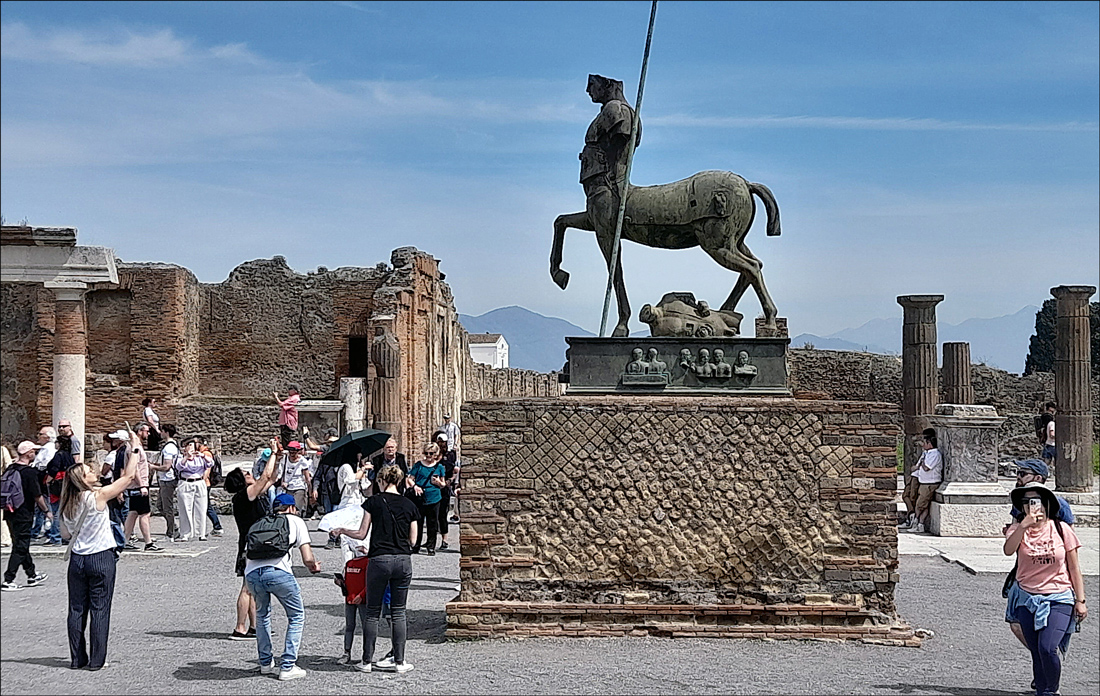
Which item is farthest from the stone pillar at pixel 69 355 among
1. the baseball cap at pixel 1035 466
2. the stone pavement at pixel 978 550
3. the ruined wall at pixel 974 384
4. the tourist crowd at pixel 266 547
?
the ruined wall at pixel 974 384

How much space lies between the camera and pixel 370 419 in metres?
24.2

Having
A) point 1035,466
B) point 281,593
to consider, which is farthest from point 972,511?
point 281,593

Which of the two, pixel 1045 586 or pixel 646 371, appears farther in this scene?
pixel 646 371

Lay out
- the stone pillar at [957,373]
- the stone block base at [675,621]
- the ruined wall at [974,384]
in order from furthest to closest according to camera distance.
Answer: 1. the ruined wall at [974,384]
2. the stone pillar at [957,373]
3. the stone block base at [675,621]

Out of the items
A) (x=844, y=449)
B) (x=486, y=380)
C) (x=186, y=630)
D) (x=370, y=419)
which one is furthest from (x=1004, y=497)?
(x=486, y=380)

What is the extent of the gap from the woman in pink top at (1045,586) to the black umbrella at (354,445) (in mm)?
6539

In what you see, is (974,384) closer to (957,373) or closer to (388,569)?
(957,373)

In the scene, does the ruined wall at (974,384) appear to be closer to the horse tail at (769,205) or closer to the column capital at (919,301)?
the column capital at (919,301)

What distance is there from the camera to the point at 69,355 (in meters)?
15.0

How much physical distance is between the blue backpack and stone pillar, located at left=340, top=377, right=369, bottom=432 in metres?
13.4

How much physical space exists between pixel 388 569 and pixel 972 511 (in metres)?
9.99

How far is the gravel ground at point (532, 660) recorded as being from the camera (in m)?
7.02

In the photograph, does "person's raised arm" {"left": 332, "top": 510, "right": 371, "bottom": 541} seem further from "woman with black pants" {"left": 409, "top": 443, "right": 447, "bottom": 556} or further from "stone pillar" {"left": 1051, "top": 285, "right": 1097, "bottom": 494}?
"stone pillar" {"left": 1051, "top": 285, "right": 1097, "bottom": 494}

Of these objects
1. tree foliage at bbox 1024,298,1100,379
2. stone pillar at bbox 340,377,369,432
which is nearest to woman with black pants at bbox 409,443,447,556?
stone pillar at bbox 340,377,369,432
